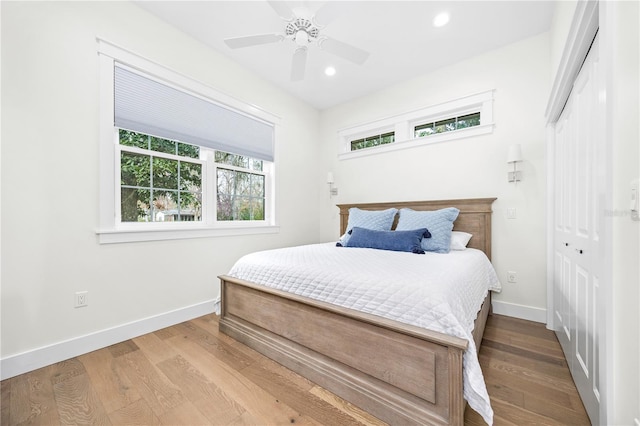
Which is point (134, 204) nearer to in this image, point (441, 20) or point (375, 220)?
point (375, 220)

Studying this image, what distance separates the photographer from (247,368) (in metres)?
1.73

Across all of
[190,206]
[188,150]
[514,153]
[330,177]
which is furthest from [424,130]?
[190,206]

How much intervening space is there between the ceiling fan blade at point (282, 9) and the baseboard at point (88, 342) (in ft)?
7.73

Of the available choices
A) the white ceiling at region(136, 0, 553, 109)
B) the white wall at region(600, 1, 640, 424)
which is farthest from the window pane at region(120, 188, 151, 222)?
the white wall at region(600, 1, 640, 424)

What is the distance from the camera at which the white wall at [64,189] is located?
65.6 inches

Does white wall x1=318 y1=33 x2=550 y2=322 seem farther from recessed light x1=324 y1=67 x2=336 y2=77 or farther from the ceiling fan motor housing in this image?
the ceiling fan motor housing

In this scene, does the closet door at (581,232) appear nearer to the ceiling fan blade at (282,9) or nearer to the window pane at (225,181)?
the ceiling fan blade at (282,9)

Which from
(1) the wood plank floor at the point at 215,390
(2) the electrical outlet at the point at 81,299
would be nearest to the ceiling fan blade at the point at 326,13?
(1) the wood plank floor at the point at 215,390

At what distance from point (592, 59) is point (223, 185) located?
10.1 ft

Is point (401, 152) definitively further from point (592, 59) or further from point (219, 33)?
point (219, 33)

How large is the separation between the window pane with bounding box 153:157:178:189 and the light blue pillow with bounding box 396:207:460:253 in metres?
2.39

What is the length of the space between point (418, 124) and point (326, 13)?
1.97 m

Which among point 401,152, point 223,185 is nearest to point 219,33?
point 223,185

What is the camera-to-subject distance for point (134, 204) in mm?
2293
